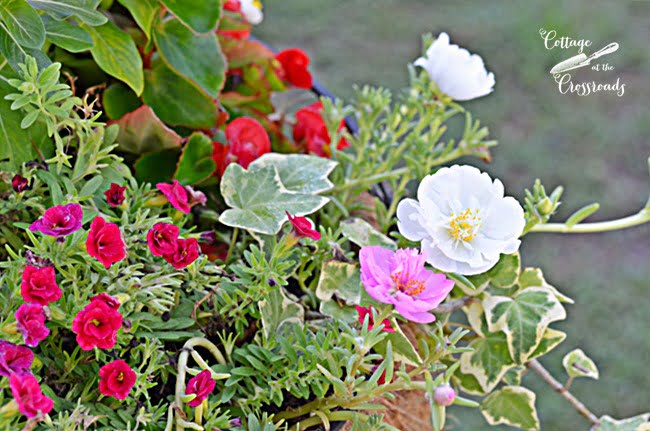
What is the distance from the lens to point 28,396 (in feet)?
1.38

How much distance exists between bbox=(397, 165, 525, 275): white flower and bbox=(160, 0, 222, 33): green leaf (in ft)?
1.11

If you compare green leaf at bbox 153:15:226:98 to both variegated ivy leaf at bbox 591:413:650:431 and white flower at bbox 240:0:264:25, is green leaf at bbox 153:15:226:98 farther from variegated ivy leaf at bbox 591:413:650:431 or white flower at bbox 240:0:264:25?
variegated ivy leaf at bbox 591:413:650:431

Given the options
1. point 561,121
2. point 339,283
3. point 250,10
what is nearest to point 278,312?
point 339,283

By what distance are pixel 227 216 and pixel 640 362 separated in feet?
3.85

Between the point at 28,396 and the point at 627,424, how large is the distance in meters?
0.55

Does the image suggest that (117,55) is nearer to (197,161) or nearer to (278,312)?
(197,161)

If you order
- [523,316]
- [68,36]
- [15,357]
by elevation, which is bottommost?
[523,316]

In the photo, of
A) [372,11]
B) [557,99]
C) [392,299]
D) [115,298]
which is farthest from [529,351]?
[372,11]

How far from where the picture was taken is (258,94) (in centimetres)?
96

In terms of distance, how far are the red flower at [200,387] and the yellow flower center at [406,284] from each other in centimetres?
15

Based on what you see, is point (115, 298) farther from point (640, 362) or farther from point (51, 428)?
point (640, 362)

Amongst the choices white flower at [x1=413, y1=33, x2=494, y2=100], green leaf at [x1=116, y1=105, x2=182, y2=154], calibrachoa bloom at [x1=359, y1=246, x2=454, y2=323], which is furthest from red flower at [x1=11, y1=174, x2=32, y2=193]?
white flower at [x1=413, y1=33, x2=494, y2=100]

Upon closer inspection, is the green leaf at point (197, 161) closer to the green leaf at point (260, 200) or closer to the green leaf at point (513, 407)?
the green leaf at point (260, 200)

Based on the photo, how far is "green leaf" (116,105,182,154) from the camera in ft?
2.44
